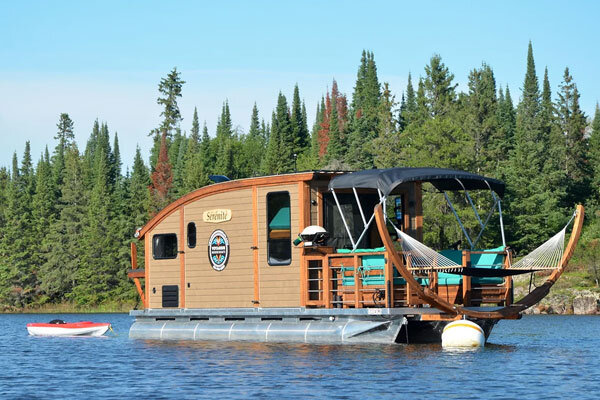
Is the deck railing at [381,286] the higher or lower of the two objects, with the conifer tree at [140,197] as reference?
lower

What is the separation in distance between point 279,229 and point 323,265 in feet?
7.37

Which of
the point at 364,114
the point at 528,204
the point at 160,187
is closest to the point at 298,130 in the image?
the point at 364,114

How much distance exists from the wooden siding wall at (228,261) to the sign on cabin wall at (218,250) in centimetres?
13

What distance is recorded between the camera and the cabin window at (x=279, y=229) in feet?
87.5

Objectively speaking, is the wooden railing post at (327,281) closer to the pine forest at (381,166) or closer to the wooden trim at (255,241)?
the wooden trim at (255,241)

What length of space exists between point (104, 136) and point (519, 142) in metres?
105

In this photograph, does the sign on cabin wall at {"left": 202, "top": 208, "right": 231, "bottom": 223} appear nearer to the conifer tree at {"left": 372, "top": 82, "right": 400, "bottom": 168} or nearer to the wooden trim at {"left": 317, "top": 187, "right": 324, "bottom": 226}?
the wooden trim at {"left": 317, "top": 187, "right": 324, "bottom": 226}

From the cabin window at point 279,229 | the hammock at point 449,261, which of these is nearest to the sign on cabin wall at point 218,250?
the cabin window at point 279,229

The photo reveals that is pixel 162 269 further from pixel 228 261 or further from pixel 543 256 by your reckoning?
pixel 543 256

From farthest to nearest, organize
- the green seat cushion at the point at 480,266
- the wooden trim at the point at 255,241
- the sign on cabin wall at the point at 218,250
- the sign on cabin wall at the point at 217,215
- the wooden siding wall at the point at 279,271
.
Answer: the sign on cabin wall at the point at 218,250 → the sign on cabin wall at the point at 217,215 → the wooden trim at the point at 255,241 → the wooden siding wall at the point at 279,271 → the green seat cushion at the point at 480,266

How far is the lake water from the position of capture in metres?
17.8

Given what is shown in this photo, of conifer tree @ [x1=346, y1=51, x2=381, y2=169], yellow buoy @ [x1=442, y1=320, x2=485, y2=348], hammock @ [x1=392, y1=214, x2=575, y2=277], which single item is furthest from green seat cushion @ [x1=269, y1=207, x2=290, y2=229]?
conifer tree @ [x1=346, y1=51, x2=381, y2=169]

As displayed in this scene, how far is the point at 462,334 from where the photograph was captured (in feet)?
77.6

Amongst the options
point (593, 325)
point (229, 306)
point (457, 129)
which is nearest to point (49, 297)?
point (457, 129)
